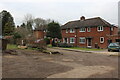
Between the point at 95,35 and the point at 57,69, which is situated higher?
the point at 95,35

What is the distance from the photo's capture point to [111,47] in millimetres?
25297

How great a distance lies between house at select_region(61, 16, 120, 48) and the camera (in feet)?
116

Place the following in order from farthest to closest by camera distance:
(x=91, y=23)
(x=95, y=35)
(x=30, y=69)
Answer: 1. (x=91, y=23)
2. (x=95, y=35)
3. (x=30, y=69)

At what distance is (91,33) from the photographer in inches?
1505

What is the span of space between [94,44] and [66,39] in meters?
9.95

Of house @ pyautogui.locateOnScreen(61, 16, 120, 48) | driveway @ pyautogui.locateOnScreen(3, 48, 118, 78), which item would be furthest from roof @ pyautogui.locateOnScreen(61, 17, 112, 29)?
driveway @ pyautogui.locateOnScreen(3, 48, 118, 78)

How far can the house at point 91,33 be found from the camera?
3534cm

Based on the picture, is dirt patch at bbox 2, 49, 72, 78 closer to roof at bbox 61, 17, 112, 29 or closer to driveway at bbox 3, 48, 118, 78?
driveway at bbox 3, 48, 118, 78

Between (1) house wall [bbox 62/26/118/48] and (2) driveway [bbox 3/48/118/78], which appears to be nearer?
(2) driveway [bbox 3/48/118/78]

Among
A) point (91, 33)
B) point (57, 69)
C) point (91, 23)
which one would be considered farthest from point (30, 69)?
point (91, 23)

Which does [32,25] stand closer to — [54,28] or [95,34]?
[54,28]

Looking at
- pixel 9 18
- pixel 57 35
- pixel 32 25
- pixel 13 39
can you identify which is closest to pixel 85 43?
pixel 57 35

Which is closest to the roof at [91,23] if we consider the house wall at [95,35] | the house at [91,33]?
the house at [91,33]

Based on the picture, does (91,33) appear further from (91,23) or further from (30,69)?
(30,69)
